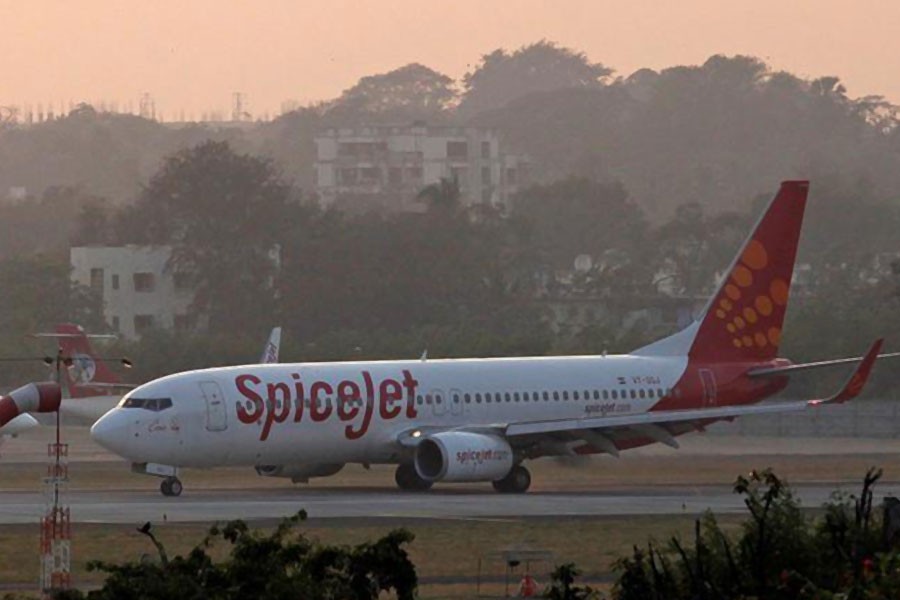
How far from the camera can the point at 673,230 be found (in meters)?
156

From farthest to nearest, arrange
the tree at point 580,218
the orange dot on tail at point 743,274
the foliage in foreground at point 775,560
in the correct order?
the tree at point 580,218, the orange dot on tail at point 743,274, the foliage in foreground at point 775,560

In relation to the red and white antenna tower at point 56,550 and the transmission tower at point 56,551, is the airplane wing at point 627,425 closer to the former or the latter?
the transmission tower at point 56,551

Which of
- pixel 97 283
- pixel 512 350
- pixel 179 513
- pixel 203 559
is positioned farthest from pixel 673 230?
pixel 203 559

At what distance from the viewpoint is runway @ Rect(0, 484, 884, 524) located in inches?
1865

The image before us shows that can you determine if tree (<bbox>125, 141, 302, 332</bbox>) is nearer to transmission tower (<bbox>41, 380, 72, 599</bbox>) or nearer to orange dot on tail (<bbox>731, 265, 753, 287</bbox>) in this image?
orange dot on tail (<bbox>731, 265, 753, 287</bbox>)

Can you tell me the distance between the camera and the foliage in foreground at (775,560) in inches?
931

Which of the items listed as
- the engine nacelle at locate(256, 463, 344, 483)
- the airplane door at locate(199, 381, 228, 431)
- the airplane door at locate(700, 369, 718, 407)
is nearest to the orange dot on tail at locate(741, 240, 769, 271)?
the airplane door at locate(700, 369, 718, 407)

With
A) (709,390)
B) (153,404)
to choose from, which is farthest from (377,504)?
(709,390)

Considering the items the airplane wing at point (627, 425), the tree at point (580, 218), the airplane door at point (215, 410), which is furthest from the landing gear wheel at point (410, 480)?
the tree at point (580, 218)

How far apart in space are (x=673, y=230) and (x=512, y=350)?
68304 millimetres

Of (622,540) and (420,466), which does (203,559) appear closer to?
(622,540)

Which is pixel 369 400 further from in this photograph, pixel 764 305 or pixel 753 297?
pixel 764 305

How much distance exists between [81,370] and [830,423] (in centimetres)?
2380

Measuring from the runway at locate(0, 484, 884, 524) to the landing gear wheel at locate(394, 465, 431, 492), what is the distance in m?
0.52
